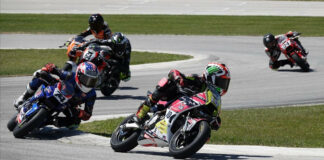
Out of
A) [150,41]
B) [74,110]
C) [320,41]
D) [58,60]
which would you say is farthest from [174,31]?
[74,110]

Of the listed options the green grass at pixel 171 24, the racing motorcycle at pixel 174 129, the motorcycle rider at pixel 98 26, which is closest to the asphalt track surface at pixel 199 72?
the racing motorcycle at pixel 174 129

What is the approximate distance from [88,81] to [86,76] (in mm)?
90

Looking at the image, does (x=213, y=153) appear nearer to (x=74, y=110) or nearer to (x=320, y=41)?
(x=74, y=110)

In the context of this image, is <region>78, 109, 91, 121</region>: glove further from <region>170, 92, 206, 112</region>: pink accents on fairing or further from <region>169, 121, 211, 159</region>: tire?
<region>169, 121, 211, 159</region>: tire

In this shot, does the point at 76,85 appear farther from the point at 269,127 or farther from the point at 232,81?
the point at 232,81

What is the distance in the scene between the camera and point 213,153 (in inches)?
367

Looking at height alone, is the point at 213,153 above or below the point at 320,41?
above

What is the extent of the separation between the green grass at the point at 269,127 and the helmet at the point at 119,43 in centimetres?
338

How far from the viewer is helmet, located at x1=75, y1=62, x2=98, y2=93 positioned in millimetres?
10672

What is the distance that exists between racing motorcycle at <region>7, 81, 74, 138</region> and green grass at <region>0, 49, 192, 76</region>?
996cm

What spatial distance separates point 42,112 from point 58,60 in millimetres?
13579

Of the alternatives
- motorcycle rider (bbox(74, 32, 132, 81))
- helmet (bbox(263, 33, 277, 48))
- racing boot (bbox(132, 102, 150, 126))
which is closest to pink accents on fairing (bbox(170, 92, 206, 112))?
racing boot (bbox(132, 102, 150, 126))

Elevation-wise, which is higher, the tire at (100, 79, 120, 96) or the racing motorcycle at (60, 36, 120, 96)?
the racing motorcycle at (60, 36, 120, 96)

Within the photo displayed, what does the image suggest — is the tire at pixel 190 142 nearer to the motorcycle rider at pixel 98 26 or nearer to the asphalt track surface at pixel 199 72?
the asphalt track surface at pixel 199 72
